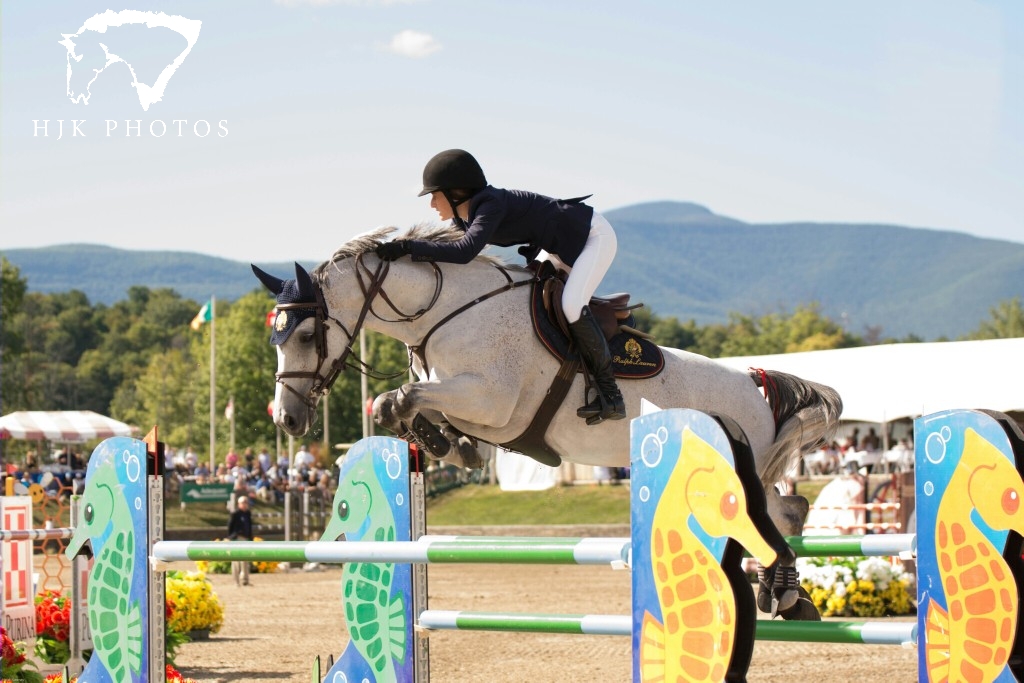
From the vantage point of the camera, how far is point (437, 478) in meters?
34.6

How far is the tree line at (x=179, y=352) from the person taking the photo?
57906mm

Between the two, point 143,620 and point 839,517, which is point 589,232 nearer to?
point 143,620

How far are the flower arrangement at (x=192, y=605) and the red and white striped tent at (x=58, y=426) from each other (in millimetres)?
16969

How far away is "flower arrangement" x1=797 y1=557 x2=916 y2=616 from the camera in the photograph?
1172 cm

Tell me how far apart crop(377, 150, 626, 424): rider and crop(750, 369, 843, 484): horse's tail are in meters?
0.91

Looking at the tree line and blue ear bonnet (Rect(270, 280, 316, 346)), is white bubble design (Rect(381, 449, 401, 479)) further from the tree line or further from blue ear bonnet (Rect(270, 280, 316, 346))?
blue ear bonnet (Rect(270, 280, 316, 346))

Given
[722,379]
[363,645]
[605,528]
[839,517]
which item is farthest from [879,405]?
[363,645]

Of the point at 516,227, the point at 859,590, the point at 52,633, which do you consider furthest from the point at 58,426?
the point at 516,227

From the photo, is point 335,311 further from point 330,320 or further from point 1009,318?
point 1009,318

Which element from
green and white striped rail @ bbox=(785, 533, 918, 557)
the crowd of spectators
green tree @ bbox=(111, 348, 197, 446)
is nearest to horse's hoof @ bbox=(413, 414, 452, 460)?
green and white striped rail @ bbox=(785, 533, 918, 557)

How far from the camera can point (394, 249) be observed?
5066mm

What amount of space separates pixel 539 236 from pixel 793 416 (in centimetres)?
145

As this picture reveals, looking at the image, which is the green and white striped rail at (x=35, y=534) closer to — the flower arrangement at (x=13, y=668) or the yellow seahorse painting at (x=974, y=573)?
the flower arrangement at (x=13, y=668)

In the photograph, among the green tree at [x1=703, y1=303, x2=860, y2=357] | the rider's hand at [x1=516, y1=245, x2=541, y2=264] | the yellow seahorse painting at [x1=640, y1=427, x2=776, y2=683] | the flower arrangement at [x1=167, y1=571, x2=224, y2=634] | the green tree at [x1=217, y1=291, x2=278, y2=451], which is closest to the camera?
the yellow seahorse painting at [x1=640, y1=427, x2=776, y2=683]
